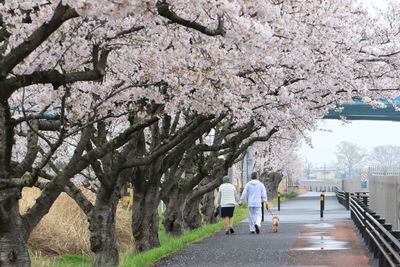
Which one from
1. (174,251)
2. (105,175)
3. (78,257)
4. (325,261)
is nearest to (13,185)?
(105,175)

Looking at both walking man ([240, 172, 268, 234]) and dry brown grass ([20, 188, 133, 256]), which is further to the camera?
walking man ([240, 172, 268, 234])

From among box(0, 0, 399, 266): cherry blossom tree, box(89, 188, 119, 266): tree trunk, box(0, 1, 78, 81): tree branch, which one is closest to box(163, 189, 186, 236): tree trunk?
box(0, 0, 399, 266): cherry blossom tree

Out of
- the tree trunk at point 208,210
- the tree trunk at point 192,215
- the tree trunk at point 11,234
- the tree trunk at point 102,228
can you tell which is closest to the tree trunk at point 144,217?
the tree trunk at point 102,228

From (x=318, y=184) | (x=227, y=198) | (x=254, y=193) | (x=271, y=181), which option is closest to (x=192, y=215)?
(x=227, y=198)

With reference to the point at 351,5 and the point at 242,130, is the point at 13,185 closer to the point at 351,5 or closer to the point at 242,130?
the point at 351,5

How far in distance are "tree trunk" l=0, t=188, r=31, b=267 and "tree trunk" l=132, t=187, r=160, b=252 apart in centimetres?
680

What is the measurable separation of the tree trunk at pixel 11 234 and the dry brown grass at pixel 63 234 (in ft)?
22.4

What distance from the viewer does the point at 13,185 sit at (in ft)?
32.1

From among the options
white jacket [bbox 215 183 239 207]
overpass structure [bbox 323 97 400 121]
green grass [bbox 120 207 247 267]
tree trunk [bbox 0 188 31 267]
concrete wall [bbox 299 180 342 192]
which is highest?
overpass structure [bbox 323 97 400 121]

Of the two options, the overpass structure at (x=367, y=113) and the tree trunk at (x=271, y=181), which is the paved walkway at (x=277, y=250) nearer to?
the overpass structure at (x=367, y=113)

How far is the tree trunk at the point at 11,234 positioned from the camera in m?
11.1

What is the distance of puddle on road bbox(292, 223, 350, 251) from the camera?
17562mm

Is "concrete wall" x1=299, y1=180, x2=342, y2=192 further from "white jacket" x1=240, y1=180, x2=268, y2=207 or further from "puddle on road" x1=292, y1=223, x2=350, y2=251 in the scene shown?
"white jacket" x1=240, y1=180, x2=268, y2=207

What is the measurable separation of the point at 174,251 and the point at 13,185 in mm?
7734
